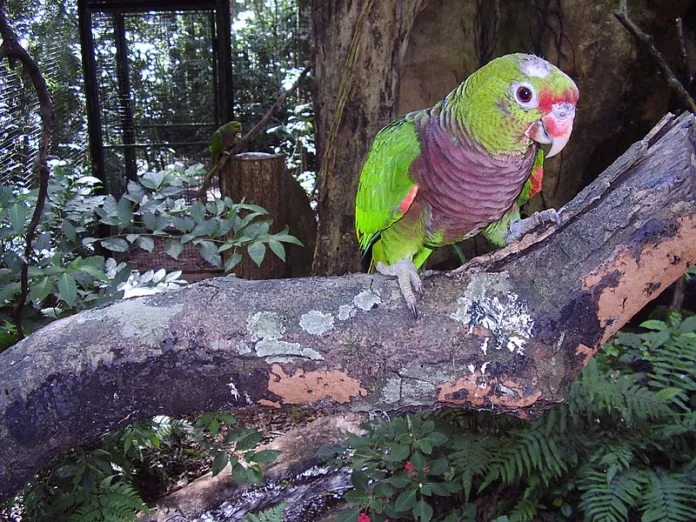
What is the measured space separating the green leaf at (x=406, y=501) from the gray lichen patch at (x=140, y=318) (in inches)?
42.2

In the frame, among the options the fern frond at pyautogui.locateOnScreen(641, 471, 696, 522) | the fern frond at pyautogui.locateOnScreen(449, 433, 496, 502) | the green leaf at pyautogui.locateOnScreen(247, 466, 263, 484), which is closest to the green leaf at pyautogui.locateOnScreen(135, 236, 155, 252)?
the green leaf at pyautogui.locateOnScreen(247, 466, 263, 484)

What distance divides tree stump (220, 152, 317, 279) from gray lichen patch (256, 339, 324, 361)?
2.54 m

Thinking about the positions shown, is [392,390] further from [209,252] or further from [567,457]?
[567,457]

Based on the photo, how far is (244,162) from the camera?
147 inches

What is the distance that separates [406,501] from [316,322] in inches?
38.3

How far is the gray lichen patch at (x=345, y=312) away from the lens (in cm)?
110

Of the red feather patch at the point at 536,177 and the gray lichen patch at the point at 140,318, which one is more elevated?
the red feather patch at the point at 536,177

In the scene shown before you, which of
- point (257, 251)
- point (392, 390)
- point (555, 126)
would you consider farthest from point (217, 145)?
point (392, 390)

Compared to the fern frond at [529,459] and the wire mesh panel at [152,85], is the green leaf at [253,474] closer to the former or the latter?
the fern frond at [529,459]

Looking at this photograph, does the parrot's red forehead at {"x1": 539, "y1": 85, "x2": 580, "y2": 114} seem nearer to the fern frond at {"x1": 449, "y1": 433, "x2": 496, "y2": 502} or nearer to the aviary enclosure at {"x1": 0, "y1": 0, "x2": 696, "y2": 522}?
the aviary enclosure at {"x1": 0, "y1": 0, "x2": 696, "y2": 522}

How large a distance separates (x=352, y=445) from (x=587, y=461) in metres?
0.90

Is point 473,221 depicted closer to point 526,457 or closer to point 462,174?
point 462,174

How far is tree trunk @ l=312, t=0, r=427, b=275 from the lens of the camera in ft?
7.91

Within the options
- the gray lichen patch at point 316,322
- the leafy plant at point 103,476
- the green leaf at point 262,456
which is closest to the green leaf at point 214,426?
the leafy plant at point 103,476
